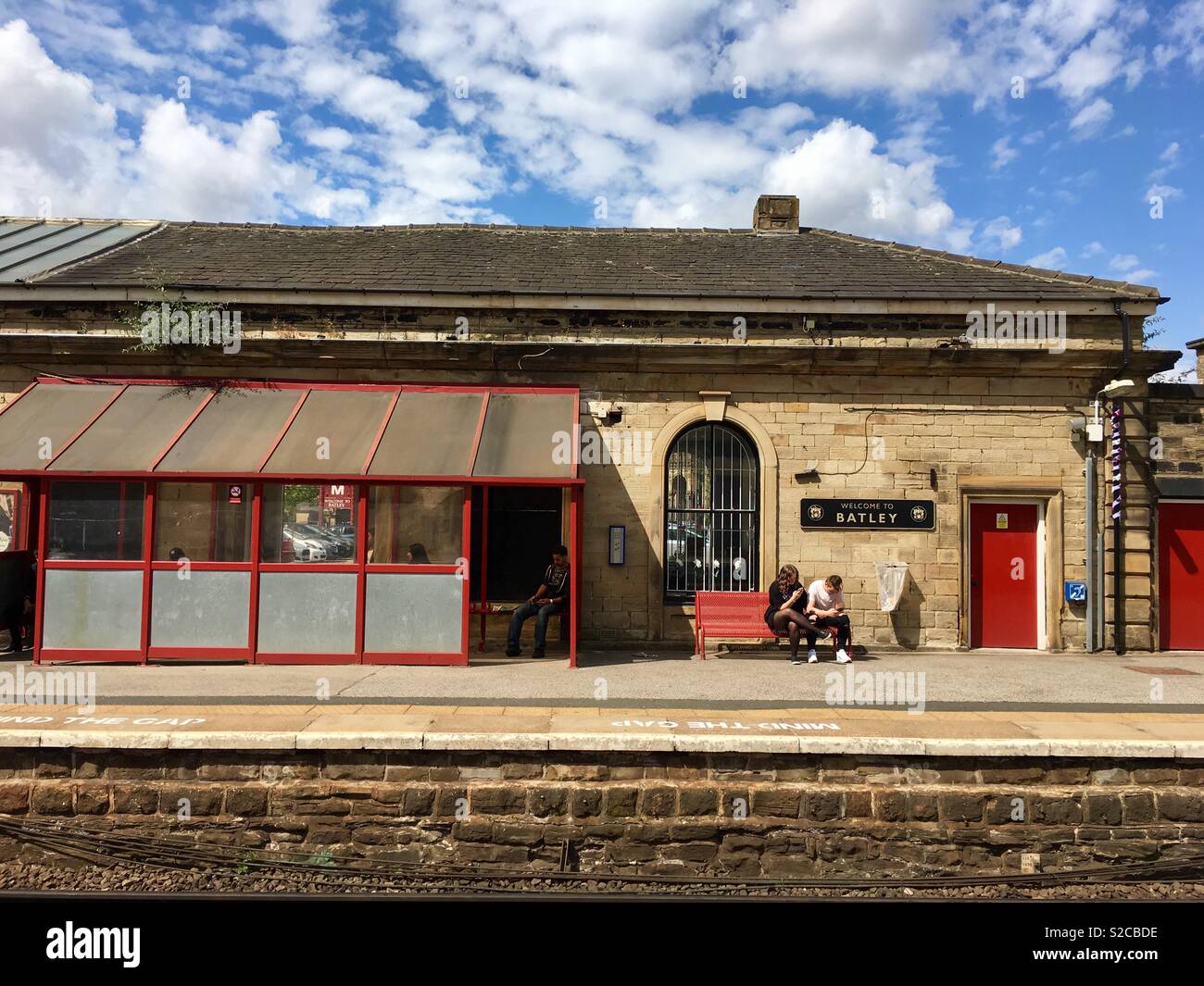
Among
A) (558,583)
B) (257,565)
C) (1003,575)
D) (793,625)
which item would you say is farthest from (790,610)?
(257,565)

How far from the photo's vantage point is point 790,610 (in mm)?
9391

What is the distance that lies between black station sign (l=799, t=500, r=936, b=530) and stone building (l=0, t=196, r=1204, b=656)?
3 cm

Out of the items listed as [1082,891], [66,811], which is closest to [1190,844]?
[1082,891]

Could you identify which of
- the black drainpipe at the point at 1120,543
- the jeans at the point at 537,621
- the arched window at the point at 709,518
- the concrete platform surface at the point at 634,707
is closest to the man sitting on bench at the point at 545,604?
the jeans at the point at 537,621

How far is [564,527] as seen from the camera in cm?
1041

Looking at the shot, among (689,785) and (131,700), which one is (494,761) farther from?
(131,700)

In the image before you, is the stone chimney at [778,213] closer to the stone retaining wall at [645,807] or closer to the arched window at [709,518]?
the arched window at [709,518]

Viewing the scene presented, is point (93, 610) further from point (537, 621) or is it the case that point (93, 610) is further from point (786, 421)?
point (786, 421)

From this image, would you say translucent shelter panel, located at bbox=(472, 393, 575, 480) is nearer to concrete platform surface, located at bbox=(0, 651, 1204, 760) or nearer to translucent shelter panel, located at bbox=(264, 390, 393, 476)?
translucent shelter panel, located at bbox=(264, 390, 393, 476)

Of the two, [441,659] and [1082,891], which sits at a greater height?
[441,659]

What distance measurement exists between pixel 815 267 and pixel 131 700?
443 inches

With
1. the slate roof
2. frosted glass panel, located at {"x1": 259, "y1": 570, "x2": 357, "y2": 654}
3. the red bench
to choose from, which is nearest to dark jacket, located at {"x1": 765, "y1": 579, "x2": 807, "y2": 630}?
the red bench

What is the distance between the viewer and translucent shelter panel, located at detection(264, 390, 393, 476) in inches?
349
